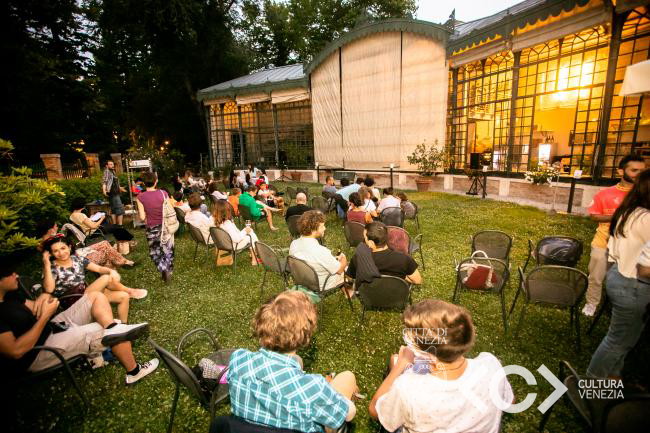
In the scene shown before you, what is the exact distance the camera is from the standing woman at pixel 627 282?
2.12 m

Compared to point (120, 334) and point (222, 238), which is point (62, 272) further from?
point (222, 238)

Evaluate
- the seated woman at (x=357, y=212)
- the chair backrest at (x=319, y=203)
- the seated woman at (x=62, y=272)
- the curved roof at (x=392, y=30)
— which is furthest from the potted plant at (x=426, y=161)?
the seated woman at (x=62, y=272)

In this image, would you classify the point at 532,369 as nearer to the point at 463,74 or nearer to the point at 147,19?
the point at 463,74

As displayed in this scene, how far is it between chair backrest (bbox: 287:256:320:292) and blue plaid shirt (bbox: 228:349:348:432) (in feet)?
6.39

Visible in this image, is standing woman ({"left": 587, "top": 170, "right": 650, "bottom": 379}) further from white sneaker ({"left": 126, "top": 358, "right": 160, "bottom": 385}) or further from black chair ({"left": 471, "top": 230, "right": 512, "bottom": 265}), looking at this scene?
white sneaker ({"left": 126, "top": 358, "right": 160, "bottom": 385})

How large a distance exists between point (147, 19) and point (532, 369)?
83.2ft

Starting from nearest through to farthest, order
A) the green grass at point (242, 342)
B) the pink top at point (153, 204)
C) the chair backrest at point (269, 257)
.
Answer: the green grass at point (242, 342)
the chair backrest at point (269, 257)
the pink top at point (153, 204)

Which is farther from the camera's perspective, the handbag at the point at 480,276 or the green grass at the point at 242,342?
the handbag at the point at 480,276

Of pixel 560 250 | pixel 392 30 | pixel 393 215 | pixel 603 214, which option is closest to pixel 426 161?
pixel 392 30

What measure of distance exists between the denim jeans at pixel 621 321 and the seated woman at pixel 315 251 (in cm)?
242

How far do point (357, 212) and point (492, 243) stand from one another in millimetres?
2264

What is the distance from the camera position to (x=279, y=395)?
142 cm

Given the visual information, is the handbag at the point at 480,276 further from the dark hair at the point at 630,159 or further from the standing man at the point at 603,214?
the dark hair at the point at 630,159

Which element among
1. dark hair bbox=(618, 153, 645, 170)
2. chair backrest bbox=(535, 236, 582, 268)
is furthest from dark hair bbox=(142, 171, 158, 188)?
dark hair bbox=(618, 153, 645, 170)
